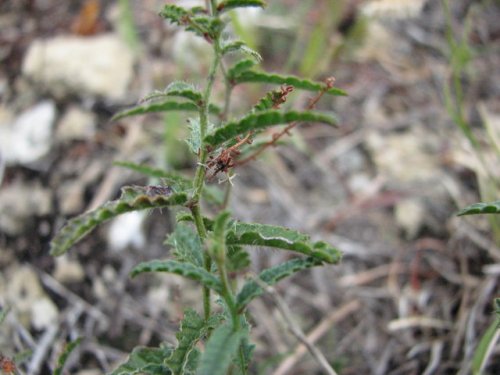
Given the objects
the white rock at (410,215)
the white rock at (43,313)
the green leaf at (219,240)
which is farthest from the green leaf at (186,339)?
the white rock at (410,215)

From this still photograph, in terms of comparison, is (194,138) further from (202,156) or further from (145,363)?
(145,363)

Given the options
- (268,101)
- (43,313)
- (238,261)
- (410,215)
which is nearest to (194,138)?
(268,101)

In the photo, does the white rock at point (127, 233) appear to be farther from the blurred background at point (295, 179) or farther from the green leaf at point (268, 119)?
the green leaf at point (268, 119)

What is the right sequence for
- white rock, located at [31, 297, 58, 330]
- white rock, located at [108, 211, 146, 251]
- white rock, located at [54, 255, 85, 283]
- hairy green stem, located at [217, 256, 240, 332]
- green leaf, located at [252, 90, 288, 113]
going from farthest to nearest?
white rock, located at [108, 211, 146, 251] → white rock, located at [54, 255, 85, 283] → white rock, located at [31, 297, 58, 330] → green leaf, located at [252, 90, 288, 113] → hairy green stem, located at [217, 256, 240, 332]

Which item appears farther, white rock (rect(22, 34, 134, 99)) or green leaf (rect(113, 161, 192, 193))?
white rock (rect(22, 34, 134, 99))

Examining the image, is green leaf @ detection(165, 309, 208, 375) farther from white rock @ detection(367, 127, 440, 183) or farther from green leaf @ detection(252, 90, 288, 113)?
white rock @ detection(367, 127, 440, 183)

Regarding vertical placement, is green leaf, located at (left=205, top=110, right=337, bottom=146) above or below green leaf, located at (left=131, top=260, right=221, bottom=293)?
above

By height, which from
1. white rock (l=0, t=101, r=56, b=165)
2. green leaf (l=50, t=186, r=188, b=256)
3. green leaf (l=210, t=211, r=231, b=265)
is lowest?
green leaf (l=210, t=211, r=231, b=265)

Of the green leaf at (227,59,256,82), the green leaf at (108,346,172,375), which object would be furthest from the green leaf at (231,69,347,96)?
the green leaf at (108,346,172,375)
